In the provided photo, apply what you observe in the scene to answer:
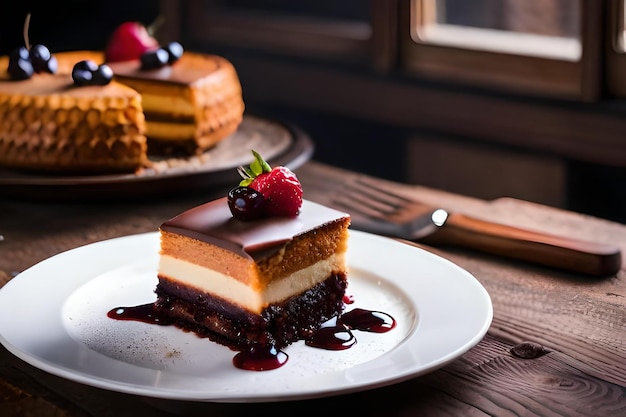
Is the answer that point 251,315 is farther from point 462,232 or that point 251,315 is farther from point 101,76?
point 101,76

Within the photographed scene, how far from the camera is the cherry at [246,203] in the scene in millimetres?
1230

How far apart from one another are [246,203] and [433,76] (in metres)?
1.44

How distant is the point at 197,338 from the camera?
1233 millimetres

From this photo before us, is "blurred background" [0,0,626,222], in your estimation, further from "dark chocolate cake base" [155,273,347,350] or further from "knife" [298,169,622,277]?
"dark chocolate cake base" [155,273,347,350]

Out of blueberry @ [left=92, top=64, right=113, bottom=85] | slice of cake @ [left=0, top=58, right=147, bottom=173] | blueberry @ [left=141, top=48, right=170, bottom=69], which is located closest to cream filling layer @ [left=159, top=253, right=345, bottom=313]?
slice of cake @ [left=0, top=58, right=147, bottom=173]

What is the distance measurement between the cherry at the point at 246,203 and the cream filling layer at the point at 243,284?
9 centimetres

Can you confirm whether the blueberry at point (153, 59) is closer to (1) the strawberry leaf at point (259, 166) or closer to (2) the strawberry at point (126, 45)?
(2) the strawberry at point (126, 45)

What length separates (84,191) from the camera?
181 cm

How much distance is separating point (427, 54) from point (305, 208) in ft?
4.42

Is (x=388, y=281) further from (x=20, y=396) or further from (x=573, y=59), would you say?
(x=573, y=59)

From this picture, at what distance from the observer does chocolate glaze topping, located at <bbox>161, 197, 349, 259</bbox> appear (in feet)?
3.92

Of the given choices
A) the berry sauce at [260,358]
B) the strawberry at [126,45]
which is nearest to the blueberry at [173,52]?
the strawberry at [126,45]

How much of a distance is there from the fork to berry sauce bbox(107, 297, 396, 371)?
0.28 meters

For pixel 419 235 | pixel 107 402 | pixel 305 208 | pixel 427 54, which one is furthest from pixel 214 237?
pixel 427 54
